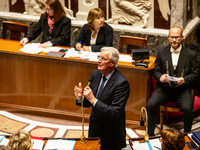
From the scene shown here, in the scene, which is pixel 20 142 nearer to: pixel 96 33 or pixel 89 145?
pixel 89 145

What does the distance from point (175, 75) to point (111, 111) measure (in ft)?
5.46

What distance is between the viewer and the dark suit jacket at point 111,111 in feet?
10.2

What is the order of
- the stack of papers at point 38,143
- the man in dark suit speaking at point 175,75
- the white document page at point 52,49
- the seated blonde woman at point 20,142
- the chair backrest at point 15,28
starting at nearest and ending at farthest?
the seated blonde woman at point 20,142 → the stack of papers at point 38,143 → the man in dark suit speaking at point 175,75 → the white document page at point 52,49 → the chair backrest at point 15,28

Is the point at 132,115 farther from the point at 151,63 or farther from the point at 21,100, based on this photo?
the point at 21,100

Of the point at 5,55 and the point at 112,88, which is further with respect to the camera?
the point at 5,55

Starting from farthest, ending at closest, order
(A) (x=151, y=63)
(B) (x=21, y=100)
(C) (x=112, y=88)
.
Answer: (B) (x=21, y=100) < (A) (x=151, y=63) < (C) (x=112, y=88)

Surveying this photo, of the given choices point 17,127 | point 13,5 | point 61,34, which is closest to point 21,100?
point 17,127

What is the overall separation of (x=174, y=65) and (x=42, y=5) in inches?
147

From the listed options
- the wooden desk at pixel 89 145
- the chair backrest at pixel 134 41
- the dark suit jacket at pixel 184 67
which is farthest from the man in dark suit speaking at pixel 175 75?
the wooden desk at pixel 89 145

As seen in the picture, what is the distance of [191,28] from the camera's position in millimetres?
6203

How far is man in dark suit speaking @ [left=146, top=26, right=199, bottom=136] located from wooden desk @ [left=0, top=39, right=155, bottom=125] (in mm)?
200

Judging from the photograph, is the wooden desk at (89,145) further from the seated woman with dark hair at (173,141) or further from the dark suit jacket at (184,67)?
the dark suit jacket at (184,67)

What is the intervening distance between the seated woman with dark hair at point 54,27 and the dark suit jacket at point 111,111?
7.44 ft

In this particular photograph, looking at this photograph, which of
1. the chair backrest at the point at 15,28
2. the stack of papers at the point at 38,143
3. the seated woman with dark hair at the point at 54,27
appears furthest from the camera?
the chair backrest at the point at 15,28
